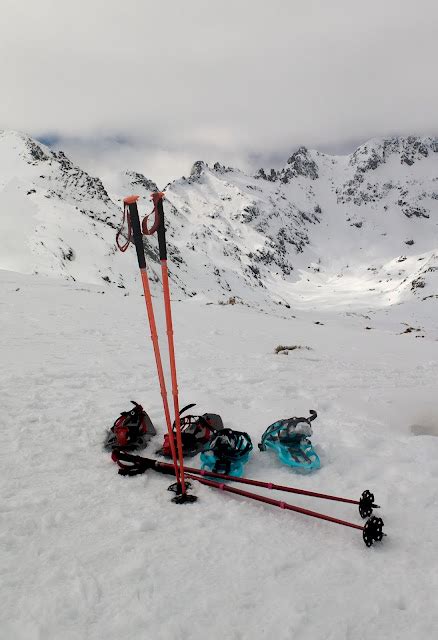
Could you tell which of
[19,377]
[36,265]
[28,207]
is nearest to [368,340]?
[19,377]

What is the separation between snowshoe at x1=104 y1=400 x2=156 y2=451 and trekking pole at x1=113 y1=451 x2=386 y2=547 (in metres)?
0.39

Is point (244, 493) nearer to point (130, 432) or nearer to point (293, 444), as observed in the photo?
point (293, 444)

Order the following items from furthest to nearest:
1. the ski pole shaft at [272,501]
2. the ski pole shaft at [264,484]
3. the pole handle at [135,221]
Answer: the ski pole shaft at [264,484]
the pole handle at [135,221]
the ski pole shaft at [272,501]

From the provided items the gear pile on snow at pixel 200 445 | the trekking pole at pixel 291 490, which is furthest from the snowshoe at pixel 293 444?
the trekking pole at pixel 291 490

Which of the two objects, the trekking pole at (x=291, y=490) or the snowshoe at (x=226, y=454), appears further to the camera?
the snowshoe at (x=226, y=454)

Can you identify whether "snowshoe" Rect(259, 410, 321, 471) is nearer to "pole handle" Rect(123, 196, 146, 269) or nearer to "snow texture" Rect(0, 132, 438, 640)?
"snow texture" Rect(0, 132, 438, 640)

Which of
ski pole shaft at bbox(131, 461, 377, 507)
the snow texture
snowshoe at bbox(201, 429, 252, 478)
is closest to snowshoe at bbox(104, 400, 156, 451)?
the snow texture

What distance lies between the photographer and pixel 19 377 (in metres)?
8.45

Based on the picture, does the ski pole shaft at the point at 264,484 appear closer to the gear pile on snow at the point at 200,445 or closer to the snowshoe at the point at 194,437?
the gear pile on snow at the point at 200,445

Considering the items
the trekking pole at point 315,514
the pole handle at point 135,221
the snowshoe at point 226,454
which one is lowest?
the trekking pole at point 315,514

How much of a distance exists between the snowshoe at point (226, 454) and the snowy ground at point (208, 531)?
0.24 metres

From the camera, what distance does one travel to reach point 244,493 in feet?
15.6

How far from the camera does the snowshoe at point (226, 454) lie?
18.0 feet

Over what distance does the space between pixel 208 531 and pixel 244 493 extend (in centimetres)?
69
